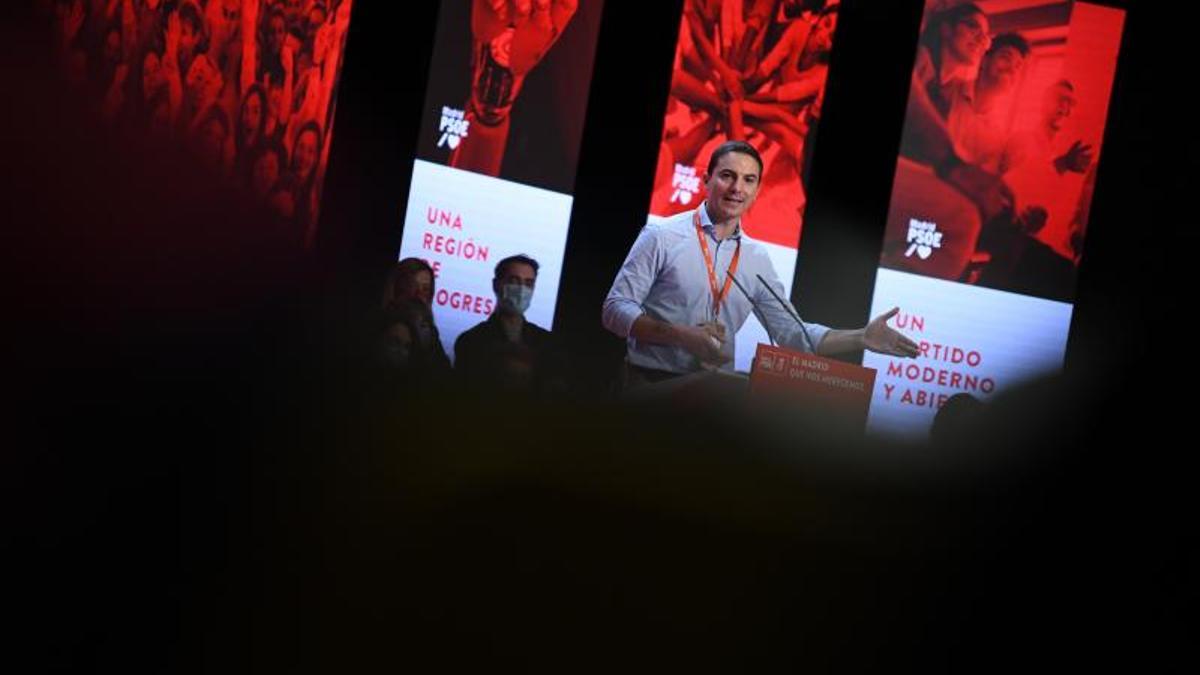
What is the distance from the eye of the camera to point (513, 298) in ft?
16.1

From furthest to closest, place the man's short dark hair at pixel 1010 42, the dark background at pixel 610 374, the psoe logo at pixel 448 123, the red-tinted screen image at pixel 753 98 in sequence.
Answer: the man's short dark hair at pixel 1010 42, the red-tinted screen image at pixel 753 98, the psoe logo at pixel 448 123, the dark background at pixel 610 374

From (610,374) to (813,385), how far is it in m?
0.77

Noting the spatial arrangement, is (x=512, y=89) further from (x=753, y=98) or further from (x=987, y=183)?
(x=987, y=183)

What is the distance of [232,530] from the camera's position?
2.55m

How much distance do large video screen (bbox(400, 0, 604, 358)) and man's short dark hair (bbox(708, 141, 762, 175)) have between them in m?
0.52

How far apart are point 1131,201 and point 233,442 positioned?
3570 mm

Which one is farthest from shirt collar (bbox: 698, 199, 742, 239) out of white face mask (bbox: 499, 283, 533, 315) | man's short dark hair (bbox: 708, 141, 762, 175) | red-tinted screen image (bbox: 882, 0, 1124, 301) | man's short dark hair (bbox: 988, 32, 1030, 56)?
man's short dark hair (bbox: 988, 32, 1030, 56)

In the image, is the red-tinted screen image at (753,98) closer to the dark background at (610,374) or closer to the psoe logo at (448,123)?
the dark background at (610,374)

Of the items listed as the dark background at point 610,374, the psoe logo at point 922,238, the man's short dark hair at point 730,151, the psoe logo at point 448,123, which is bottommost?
the dark background at point 610,374

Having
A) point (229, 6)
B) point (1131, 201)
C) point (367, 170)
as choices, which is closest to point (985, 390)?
point (1131, 201)

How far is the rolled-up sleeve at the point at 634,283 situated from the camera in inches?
195

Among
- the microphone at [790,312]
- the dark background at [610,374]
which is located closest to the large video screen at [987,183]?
the dark background at [610,374]

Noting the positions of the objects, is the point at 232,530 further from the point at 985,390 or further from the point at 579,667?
the point at 985,390

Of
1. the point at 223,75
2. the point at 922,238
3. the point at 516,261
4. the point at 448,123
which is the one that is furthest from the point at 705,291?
the point at 223,75
